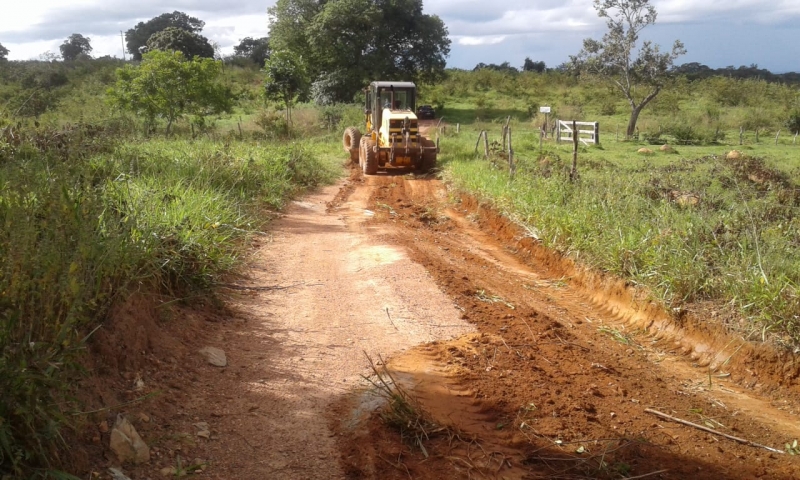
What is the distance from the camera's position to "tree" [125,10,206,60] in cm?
6575

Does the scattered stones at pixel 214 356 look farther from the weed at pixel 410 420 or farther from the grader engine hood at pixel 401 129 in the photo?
the grader engine hood at pixel 401 129

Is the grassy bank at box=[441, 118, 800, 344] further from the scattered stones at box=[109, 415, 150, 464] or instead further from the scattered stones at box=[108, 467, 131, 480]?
the scattered stones at box=[108, 467, 131, 480]

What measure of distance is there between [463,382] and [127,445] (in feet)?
7.96

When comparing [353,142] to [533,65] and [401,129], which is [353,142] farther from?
[533,65]

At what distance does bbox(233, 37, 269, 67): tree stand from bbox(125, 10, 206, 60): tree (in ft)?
20.2

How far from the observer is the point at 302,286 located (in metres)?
7.39

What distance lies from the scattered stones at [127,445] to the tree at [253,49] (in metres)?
65.6

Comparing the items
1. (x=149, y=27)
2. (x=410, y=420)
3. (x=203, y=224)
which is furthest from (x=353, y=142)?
(x=149, y=27)

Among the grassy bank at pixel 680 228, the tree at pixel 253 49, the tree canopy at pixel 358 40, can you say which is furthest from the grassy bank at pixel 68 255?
the tree at pixel 253 49

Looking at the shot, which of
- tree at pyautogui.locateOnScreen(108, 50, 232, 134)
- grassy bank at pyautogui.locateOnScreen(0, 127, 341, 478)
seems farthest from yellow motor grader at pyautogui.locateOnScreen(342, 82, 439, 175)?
grassy bank at pyautogui.locateOnScreen(0, 127, 341, 478)

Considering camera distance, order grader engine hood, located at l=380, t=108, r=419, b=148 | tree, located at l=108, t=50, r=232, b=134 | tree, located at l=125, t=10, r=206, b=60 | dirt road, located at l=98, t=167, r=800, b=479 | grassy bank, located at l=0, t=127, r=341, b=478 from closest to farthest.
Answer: grassy bank, located at l=0, t=127, r=341, b=478, dirt road, located at l=98, t=167, r=800, b=479, grader engine hood, located at l=380, t=108, r=419, b=148, tree, located at l=108, t=50, r=232, b=134, tree, located at l=125, t=10, r=206, b=60

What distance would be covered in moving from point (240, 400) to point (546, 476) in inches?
80.9

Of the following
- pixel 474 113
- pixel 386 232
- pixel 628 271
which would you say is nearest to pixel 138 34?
pixel 474 113

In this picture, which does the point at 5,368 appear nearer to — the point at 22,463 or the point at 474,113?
the point at 22,463
